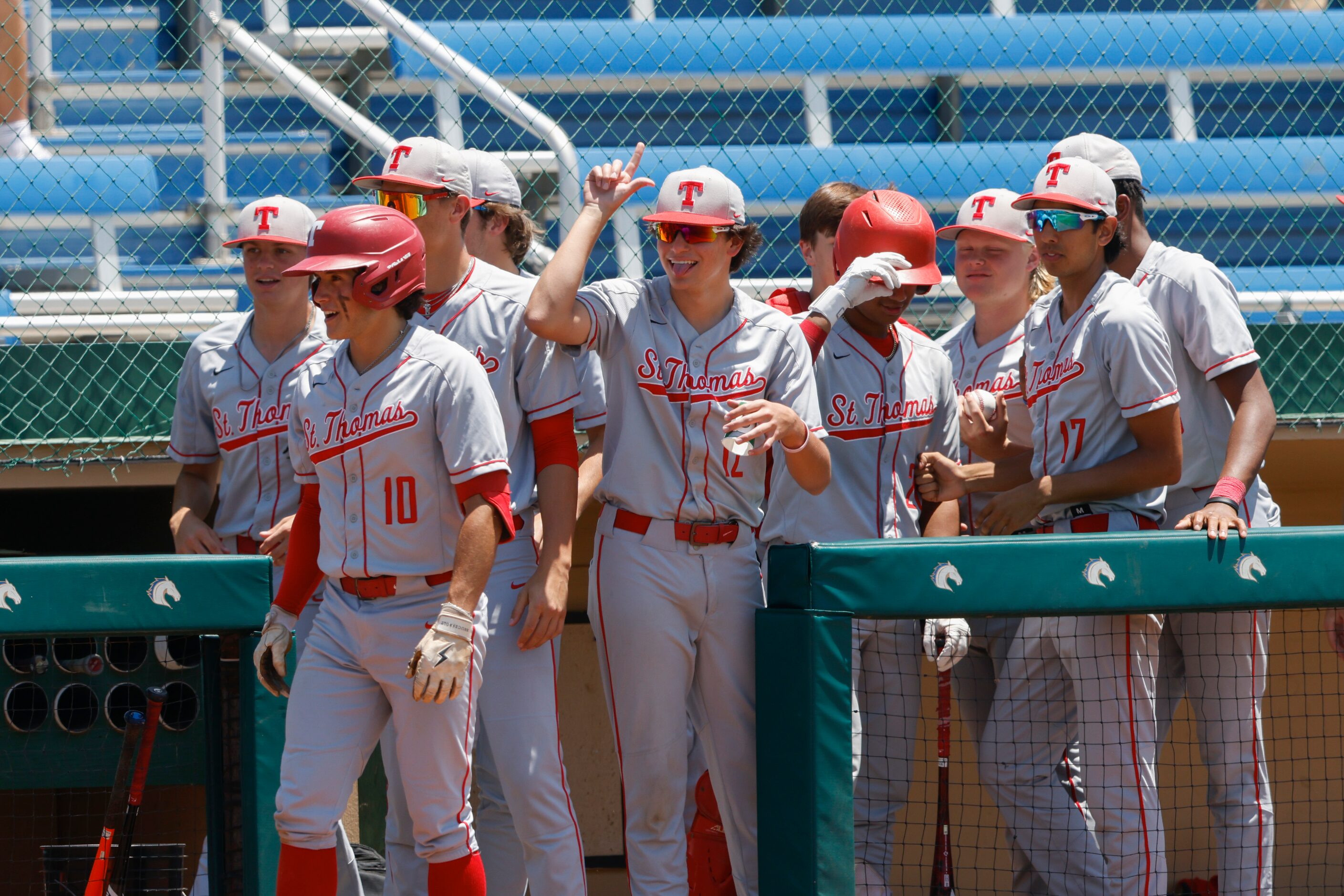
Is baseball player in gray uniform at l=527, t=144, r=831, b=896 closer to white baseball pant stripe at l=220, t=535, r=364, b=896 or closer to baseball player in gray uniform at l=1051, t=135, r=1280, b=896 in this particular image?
white baseball pant stripe at l=220, t=535, r=364, b=896

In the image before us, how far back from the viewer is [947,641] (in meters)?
2.50

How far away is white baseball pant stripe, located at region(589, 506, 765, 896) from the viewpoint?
2299 mm

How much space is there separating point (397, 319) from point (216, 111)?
2285 millimetres

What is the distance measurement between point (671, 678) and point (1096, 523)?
0.87 meters

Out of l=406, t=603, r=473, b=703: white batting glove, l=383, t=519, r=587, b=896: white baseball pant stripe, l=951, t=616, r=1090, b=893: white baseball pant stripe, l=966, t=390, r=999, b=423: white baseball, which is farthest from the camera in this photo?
l=951, t=616, r=1090, b=893: white baseball pant stripe

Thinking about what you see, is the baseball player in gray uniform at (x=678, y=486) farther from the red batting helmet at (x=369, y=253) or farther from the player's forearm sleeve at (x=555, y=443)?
the red batting helmet at (x=369, y=253)

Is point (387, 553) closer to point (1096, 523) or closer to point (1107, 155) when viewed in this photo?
point (1096, 523)

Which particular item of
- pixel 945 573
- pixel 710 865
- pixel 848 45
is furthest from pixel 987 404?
pixel 848 45

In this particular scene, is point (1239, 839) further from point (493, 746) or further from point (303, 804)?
point (303, 804)

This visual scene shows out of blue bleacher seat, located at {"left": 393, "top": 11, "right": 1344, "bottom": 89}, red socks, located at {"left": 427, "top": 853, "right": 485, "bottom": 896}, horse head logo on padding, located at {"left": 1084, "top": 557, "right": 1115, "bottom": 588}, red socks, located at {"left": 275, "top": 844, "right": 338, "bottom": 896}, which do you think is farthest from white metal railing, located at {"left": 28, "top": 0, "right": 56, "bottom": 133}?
horse head logo on padding, located at {"left": 1084, "top": 557, "right": 1115, "bottom": 588}

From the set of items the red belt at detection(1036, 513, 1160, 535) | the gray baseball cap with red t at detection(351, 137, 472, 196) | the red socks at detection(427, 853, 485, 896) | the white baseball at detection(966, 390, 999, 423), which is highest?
the gray baseball cap with red t at detection(351, 137, 472, 196)

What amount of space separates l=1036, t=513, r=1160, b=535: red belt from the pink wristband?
0.15 m

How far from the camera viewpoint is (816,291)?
3062 mm

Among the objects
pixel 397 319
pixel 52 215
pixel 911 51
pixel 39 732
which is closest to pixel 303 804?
pixel 397 319
